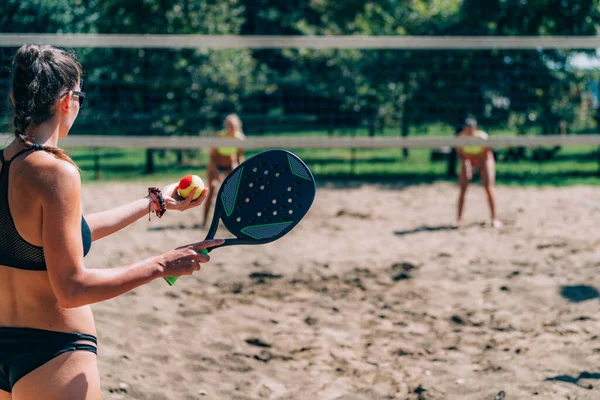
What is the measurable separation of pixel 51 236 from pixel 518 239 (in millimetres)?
6796

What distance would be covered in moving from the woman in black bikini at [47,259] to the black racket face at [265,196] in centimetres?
31

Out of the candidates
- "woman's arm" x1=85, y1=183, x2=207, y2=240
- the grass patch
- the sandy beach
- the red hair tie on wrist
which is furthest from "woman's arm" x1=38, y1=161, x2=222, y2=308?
the grass patch

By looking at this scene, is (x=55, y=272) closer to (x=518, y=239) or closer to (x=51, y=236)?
(x=51, y=236)

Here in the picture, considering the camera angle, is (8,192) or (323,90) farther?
(323,90)

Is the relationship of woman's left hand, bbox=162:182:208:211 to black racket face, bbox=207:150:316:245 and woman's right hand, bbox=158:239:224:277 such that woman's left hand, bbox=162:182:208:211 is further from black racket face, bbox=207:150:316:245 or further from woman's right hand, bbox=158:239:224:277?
woman's right hand, bbox=158:239:224:277

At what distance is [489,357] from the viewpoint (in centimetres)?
427

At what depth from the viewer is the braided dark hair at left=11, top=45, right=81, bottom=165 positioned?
6.07 ft

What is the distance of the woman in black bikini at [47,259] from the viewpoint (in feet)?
5.85

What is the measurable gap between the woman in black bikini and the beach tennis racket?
1.01 feet

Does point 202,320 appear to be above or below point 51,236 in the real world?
below

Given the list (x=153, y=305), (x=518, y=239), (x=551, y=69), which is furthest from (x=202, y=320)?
(x=551, y=69)

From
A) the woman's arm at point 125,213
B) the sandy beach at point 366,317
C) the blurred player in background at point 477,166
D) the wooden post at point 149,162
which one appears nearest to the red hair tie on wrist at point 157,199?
the woman's arm at point 125,213

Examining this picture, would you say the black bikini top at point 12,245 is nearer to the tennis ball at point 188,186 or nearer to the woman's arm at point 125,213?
the woman's arm at point 125,213

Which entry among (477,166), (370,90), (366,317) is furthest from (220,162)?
(370,90)
